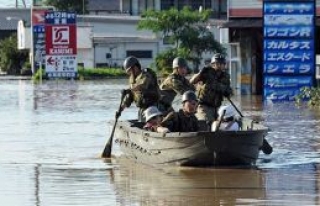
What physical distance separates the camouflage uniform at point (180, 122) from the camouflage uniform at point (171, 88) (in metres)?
1.34

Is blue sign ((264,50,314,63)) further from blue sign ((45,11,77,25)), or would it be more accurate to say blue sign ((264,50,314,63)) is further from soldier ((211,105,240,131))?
blue sign ((45,11,77,25))

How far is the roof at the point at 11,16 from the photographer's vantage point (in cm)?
11131

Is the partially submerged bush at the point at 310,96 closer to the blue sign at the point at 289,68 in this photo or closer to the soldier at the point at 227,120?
the blue sign at the point at 289,68

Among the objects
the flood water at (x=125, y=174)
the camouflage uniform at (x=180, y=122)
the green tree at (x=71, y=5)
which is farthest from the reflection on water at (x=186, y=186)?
the green tree at (x=71, y=5)

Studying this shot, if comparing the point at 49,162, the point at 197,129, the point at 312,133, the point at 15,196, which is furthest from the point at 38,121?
the point at 15,196

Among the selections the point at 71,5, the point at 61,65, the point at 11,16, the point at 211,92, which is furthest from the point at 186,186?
the point at 11,16

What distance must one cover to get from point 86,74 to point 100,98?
3354 centimetres

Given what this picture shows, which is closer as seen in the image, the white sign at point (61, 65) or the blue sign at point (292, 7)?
the blue sign at point (292, 7)

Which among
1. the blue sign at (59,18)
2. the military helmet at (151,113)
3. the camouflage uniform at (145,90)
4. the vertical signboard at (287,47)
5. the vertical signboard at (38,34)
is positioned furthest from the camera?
the vertical signboard at (38,34)

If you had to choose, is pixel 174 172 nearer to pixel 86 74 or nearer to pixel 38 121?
pixel 38 121

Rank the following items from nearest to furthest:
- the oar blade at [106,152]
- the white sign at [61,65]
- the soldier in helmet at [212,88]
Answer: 1. the soldier in helmet at [212,88]
2. the oar blade at [106,152]
3. the white sign at [61,65]

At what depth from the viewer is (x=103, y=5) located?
11506 centimetres

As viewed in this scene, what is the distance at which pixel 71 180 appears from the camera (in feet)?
50.2

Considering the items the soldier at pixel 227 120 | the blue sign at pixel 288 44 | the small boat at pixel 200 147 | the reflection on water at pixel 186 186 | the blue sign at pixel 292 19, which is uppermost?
the blue sign at pixel 292 19
